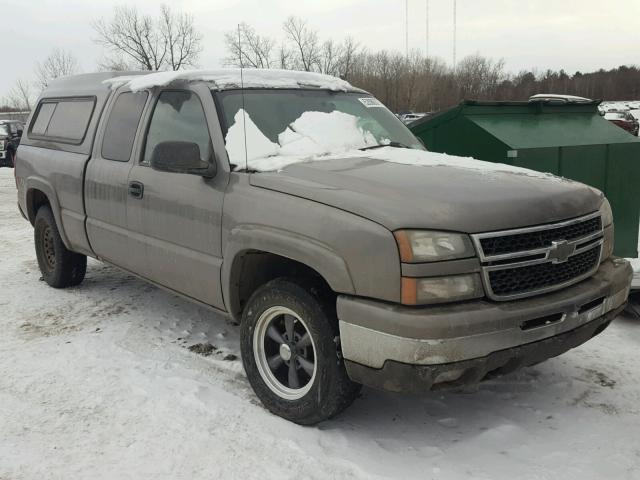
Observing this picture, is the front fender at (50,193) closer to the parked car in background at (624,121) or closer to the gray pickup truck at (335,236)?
the gray pickup truck at (335,236)

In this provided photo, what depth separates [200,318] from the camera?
489 cm

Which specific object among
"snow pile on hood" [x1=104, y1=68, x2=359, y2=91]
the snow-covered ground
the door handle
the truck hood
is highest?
"snow pile on hood" [x1=104, y1=68, x2=359, y2=91]

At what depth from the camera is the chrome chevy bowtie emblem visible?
2822mm

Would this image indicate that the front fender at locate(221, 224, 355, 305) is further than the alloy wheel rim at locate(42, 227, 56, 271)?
No

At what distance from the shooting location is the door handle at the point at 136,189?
4.08 meters

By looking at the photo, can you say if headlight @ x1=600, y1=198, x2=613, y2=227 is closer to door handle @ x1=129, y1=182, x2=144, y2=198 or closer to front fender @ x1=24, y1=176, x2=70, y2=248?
door handle @ x1=129, y1=182, x2=144, y2=198

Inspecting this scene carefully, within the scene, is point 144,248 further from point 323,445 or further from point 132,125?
point 323,445

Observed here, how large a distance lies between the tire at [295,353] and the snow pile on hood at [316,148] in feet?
2.62

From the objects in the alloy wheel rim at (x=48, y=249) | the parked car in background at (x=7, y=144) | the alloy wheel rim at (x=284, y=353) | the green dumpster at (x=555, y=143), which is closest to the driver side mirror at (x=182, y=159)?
the alloy wheel rim at (x=284, y=353)

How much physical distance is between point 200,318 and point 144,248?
3.22ft

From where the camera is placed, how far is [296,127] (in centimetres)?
377

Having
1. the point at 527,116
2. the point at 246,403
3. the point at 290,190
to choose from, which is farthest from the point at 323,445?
the point at 527,116

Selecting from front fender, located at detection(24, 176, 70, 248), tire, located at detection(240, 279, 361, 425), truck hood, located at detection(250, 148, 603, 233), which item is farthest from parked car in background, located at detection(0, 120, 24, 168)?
truck hood, located at detection(250, 148, 603, 233)

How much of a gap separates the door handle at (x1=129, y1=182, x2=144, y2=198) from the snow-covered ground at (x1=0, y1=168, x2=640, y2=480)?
3.65ft
